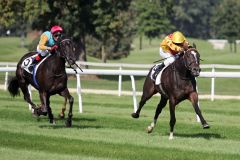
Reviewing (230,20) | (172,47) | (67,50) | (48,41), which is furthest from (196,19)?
(172,47)

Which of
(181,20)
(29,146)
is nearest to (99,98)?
(29,146)

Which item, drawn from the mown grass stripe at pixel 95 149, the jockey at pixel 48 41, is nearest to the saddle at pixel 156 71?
the jockey at pixel 48 41

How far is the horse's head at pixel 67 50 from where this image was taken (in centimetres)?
1455

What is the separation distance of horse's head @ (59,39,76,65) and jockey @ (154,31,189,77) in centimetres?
174

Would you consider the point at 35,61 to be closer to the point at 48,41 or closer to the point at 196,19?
the point at 48,41

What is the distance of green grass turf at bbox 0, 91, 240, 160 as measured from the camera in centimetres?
1071

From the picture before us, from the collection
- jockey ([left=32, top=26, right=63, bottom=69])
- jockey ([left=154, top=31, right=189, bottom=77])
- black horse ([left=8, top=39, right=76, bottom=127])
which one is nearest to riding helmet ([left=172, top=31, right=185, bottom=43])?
jockey ([left=154, top=31, right=189, bottom=77])

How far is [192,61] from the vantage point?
12750 mm

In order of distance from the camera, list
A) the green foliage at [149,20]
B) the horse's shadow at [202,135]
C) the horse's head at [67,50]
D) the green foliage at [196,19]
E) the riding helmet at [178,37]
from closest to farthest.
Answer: the horse's shadow at [202,135] < the riding helmet at [178,37] < the horse's head at [67,50] < the green foliage at [149,20] < the green foliage at [196,19]

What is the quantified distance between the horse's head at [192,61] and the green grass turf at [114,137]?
120cm

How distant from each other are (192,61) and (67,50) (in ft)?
9.72

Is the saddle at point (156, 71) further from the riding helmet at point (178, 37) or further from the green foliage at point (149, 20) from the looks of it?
the green foliage at point (149, 20)

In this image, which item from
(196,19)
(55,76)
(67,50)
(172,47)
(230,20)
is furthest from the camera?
(196,19)

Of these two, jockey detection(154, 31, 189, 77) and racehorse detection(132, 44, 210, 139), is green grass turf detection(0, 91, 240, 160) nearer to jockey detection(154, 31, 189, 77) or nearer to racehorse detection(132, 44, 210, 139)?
racehorse detection(132, 44, 210, 139)
